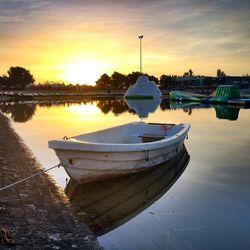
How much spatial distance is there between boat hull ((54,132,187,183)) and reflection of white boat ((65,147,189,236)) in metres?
0.33

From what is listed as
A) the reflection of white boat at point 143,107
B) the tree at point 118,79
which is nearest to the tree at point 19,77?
the tree at point 118,79

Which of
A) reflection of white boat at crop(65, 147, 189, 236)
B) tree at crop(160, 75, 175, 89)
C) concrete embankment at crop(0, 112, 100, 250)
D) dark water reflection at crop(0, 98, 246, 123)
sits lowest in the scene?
tree at crop(160, 75, 175, 89)

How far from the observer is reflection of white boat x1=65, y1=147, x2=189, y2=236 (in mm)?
10117

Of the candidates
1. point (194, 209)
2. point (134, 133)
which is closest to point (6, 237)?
point (194, 209)

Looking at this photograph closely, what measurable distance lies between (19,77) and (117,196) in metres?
152

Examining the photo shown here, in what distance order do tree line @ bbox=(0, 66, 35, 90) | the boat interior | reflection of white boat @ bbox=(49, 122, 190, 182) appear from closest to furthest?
reflection of white boat @ bbox=(49, 122, 190, 182) → the boat interior → tree line @ bbox=(0, 66, 35, 90)

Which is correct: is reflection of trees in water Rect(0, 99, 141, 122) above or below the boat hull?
below

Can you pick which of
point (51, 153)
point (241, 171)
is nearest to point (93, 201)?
point (241, 171)

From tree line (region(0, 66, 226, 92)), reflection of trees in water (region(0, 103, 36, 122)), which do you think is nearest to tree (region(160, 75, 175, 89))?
tree line (region(0, 66, 226, 92))

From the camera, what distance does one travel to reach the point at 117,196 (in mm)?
12062

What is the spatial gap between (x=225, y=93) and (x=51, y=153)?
55.8 m

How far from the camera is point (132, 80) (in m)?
168

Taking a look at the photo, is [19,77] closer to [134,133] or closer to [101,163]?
[134,133]

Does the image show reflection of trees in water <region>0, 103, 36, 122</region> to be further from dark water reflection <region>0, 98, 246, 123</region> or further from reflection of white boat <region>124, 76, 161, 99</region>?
reflection of white boat <region>124, 76, 161, 99</region>
